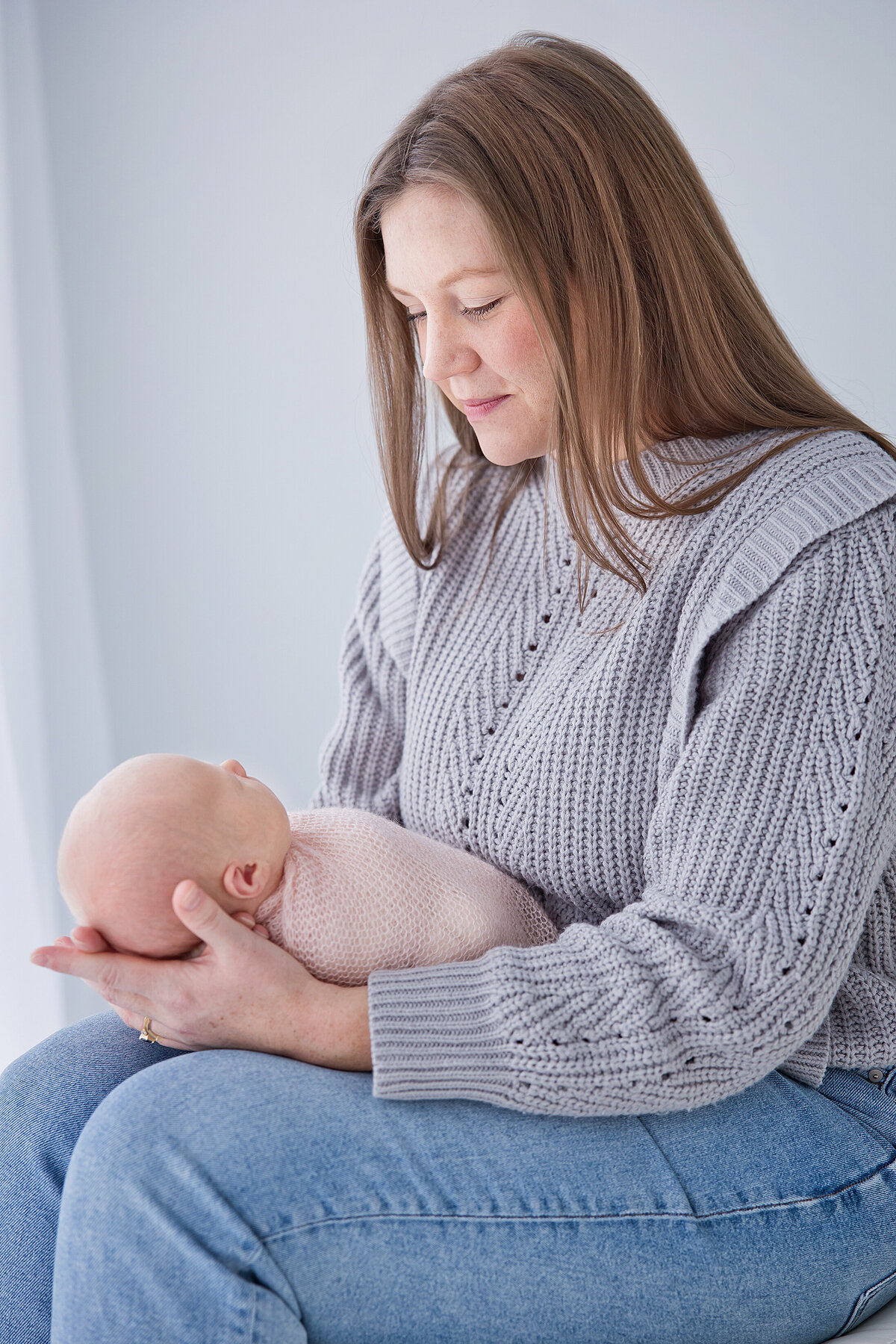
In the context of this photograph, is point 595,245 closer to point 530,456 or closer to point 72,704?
point 530,456

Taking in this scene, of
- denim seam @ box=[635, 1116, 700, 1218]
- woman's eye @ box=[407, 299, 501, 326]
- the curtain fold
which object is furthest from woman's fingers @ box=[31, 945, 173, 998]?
the curtain fold

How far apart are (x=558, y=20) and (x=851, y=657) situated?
1.30 metres

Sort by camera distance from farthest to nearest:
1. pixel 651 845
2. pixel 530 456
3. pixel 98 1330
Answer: pixel 530 456
pixel 651 845
pixel 98 1330

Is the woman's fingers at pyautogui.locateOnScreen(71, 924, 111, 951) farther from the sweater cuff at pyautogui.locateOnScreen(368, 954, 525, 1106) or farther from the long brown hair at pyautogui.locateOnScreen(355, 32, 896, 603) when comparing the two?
the long brown hair at pyautogui.locateOnScreen(355, 32, 896, 603)

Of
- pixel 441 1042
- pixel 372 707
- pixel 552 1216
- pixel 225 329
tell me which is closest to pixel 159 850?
pixel 441 1042

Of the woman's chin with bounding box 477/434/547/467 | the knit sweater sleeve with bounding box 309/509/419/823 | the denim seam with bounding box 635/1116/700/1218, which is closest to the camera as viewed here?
the denim seam with bounding box 635/1116/700/1218

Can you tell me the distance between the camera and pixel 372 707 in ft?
4.86

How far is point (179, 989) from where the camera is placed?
0.94 m

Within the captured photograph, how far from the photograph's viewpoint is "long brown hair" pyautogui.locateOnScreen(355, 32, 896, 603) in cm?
106

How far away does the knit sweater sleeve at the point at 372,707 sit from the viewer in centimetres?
144

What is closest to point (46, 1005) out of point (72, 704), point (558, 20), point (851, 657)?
point (72, 704)

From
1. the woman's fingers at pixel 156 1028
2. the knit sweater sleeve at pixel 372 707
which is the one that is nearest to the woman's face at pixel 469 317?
the knit sweater sleeve at pixel 372 707

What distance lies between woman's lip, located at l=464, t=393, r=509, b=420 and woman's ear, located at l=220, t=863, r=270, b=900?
0.55 m

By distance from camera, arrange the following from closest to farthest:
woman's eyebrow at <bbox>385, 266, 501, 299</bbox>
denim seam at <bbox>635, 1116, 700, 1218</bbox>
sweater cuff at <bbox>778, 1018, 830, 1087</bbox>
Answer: denim seam at <bbox>635, 1116, 700, 1218</bbox>, sweater cuff at <bbox>778, 1018, 830, 1087</bbox>, woman's eyebrow at <bbox>385, 266, 501, 299</bbox>
